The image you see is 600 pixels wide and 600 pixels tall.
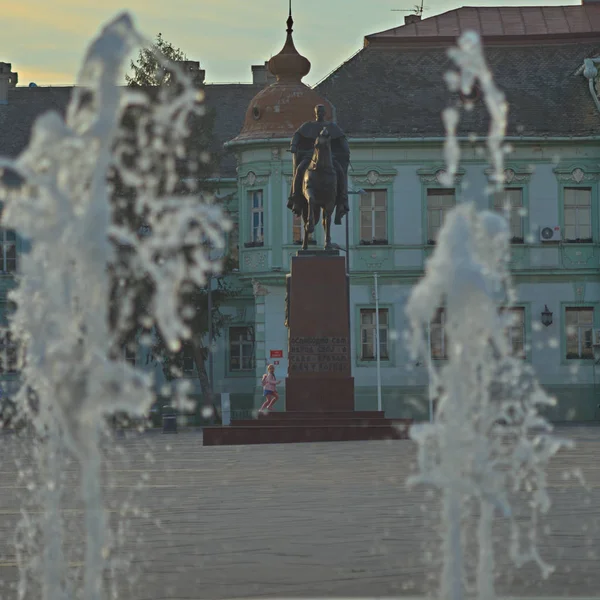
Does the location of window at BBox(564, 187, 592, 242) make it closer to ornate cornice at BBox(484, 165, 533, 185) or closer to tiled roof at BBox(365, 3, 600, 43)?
ornate cornice at BBox(484, 165, 533, 185)

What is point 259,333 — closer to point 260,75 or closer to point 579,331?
point 579,331

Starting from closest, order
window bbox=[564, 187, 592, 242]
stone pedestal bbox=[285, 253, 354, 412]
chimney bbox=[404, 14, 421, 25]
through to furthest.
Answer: stone pedestal bbox=[285, 253, 354, 412] → window bbox=[564, 187, 592, 242] → chimney bbox=[404, 14, 421, 25]

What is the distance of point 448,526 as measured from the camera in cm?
668

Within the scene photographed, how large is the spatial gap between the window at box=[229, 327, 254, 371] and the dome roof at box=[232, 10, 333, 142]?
22.2 feet

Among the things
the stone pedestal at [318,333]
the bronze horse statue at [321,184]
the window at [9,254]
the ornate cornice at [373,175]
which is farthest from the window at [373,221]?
the stone pedestal at [318,333]

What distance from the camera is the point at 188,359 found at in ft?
169

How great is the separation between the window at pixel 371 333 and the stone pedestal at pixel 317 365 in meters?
21.2

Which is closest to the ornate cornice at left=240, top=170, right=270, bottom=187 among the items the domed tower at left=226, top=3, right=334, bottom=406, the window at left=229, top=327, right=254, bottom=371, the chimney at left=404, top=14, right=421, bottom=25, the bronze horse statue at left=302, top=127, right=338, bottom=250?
the domed tower at left=226, top=3, right=334, bottom=406

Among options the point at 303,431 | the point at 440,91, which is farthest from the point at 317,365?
the point at 440,91

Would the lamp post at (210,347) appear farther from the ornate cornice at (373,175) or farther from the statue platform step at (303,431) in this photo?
the statue platform step at (303,431)

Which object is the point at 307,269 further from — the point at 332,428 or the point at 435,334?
the point at 435,334

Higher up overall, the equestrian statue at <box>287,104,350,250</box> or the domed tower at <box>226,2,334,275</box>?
the domed tower at <box>226,2,334,275</box>

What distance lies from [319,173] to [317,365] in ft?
11.0

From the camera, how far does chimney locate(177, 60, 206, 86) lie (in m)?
51.3
